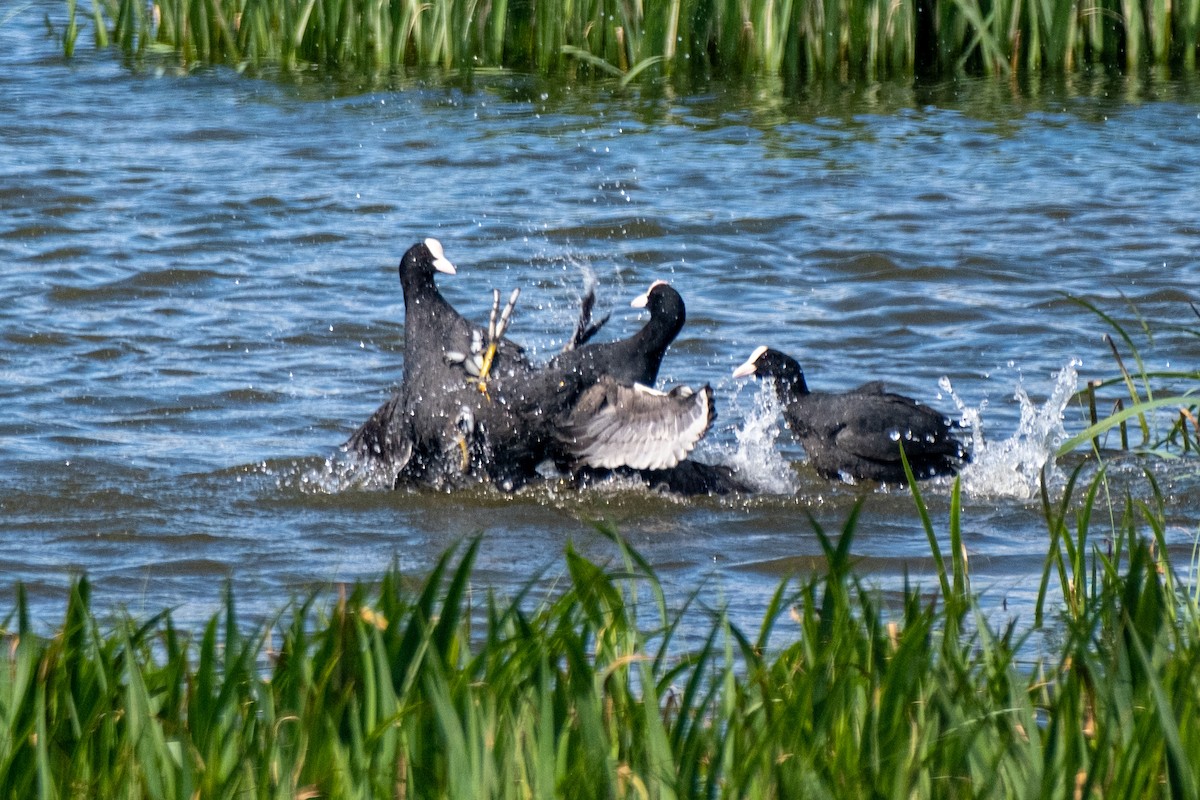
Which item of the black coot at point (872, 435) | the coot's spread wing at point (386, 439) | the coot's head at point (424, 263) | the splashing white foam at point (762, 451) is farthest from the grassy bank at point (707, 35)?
the coot's spread wing at point (386, 439)

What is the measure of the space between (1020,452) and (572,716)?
3714mm

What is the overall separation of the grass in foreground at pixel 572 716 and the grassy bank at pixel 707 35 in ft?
30.5

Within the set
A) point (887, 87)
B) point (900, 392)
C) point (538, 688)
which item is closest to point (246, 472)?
point (900, 392)

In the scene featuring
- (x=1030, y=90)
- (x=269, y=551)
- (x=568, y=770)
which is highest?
(x=1030, y=90)

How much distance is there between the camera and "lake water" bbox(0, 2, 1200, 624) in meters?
5.47

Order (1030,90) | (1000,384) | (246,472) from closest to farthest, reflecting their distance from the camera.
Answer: (246,472) < (1000,384) < (1030,90)

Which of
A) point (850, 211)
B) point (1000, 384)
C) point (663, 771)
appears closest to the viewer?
point (663, 771)

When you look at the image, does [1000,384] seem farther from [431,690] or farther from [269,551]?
[431,690]

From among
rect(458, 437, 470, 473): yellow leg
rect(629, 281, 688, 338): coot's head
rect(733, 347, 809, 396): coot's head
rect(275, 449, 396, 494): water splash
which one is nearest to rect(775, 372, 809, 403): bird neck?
rect(733, 347, 809, 396): coot's head

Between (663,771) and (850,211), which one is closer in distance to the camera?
(663,771)

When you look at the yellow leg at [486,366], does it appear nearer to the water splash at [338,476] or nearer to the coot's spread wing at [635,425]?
the coot's spread wing at [635,425]

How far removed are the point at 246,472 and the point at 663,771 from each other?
3894 mm

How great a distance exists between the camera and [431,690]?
2443mm

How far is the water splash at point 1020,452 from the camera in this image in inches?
236
